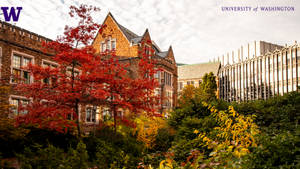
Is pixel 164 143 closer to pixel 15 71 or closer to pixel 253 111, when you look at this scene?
pixel 253 111

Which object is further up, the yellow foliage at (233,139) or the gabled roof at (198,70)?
the gabled roof at (198,70)

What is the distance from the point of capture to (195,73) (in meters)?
78.2

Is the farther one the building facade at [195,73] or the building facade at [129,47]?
the building facade at [195,73]

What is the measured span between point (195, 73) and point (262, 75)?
70.1 feet

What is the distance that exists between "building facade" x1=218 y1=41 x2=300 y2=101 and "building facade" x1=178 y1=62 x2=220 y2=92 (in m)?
2.79

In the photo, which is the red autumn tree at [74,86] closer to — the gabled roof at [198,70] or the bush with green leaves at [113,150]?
the bush with green leaves at [113,150]

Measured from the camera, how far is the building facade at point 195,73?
77000 millimetres

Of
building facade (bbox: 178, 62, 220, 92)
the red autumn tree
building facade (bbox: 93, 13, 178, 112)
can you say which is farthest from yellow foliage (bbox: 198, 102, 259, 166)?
building facade (bbox: 178, 62, 220, 92)

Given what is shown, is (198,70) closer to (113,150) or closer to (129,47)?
(129,47)

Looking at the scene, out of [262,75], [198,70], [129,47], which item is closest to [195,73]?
[198,70]

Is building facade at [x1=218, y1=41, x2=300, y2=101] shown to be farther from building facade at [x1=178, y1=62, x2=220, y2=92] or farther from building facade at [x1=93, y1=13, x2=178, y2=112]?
building facade at [x1=93, y1=13, x2=178, y2=112]

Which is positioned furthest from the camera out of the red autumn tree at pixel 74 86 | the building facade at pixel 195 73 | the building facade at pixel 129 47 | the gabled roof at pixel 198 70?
the gabled roof at pixel 198 70

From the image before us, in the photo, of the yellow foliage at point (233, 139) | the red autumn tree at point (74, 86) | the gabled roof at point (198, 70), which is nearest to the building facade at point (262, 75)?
the gabled roof at point (198, 70)

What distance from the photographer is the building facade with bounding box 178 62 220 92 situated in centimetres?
7700
